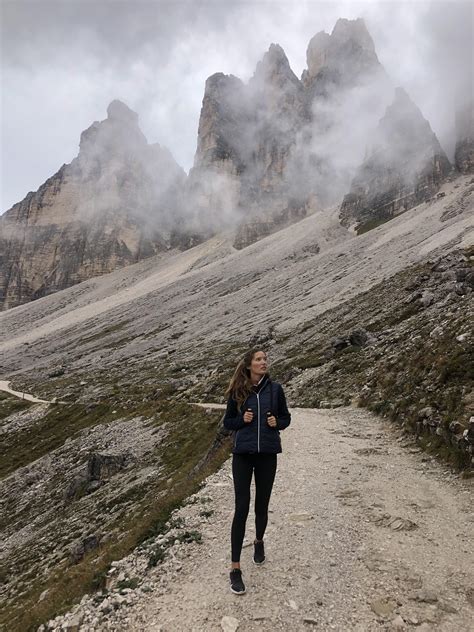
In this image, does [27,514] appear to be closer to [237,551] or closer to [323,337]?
[237,551]

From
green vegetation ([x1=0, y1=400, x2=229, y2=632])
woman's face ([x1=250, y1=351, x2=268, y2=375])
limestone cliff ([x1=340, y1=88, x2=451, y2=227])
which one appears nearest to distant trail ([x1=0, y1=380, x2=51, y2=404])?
green vegetation ([x1=0, y1=400, x2=229, y2=632])

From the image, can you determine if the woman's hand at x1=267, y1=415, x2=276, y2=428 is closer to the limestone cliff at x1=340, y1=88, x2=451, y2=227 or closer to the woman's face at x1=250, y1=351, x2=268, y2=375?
the woman's face at x1=250, y1=351, x2=268, y2=375

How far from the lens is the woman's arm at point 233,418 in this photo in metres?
7.61

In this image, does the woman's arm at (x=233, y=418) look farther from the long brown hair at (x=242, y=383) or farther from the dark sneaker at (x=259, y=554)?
the dark sneaker at (x=259, y=554)

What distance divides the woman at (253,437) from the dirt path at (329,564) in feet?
2.10

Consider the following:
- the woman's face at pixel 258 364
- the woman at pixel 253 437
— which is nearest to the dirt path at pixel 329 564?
the woman at pixel 253 437

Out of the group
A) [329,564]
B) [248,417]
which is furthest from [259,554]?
[248,417]

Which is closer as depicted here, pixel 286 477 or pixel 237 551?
pixel 237 551

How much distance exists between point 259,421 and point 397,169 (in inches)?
5788

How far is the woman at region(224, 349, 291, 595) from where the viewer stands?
24.5 ft

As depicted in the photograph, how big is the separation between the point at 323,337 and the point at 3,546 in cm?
3107

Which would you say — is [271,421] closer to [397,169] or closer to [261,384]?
[261,384]

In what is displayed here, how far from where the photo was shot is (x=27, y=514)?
25.4 metres

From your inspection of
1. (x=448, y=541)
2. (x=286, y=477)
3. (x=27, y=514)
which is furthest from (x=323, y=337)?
(x=448, y=541)
